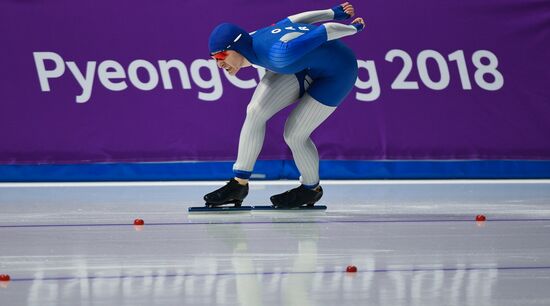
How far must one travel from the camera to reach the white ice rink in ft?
11.1

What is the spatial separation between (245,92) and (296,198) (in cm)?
217

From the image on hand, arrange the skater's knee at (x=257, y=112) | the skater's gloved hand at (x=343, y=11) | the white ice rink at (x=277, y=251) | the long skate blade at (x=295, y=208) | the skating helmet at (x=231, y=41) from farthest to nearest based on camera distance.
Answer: the skater's gloved hand at (x=343, y=11)
the long skate blade at (x=295, y=208)
the skater's knee at (x=257, y=112)
the skating helmet at (x=231, y=41)
the white ice rink at (x=277, y=251)

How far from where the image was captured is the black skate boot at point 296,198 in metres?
6.05

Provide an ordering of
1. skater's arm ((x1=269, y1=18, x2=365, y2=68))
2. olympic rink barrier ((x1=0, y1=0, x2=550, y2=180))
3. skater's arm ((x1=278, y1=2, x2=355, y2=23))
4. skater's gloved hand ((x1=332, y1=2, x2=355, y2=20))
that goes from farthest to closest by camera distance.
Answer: olympic rink barrier ((x1=0, y1=0, x2=550, y2=180)), skater's gloved hand ((x1=332, y1=2, x2=355, y2=20)), skater's arm ((x1=278, y1=2, x2=355, y2=23)), skater's arm ((x1=269, y1=18, x2=365, y2=68))

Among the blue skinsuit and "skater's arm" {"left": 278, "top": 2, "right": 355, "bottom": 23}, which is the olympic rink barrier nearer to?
"skater's arm" {"left": 278, "top": 2, "right": 355, "bottom": 23}

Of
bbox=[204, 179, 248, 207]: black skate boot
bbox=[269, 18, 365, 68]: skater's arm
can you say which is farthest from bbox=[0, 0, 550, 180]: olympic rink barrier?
bbox=[269, 18, 365, 68]: skater's arm

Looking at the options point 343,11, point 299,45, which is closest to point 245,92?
point 343,11

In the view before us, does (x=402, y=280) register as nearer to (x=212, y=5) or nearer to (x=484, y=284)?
(x=484, y=284)

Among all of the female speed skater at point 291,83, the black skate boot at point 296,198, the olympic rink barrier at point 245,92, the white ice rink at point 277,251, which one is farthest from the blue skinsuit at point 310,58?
the olympic rink barrier at point 245,92

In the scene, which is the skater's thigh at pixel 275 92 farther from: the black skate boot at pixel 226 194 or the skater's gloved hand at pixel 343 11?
the skater's gloved hand at pixel 343 11

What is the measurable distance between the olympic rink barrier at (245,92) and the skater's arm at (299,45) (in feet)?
8.31

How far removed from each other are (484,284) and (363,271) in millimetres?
467

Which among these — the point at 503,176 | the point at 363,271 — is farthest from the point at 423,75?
the point at 363,271

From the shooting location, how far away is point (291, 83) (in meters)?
5.94
